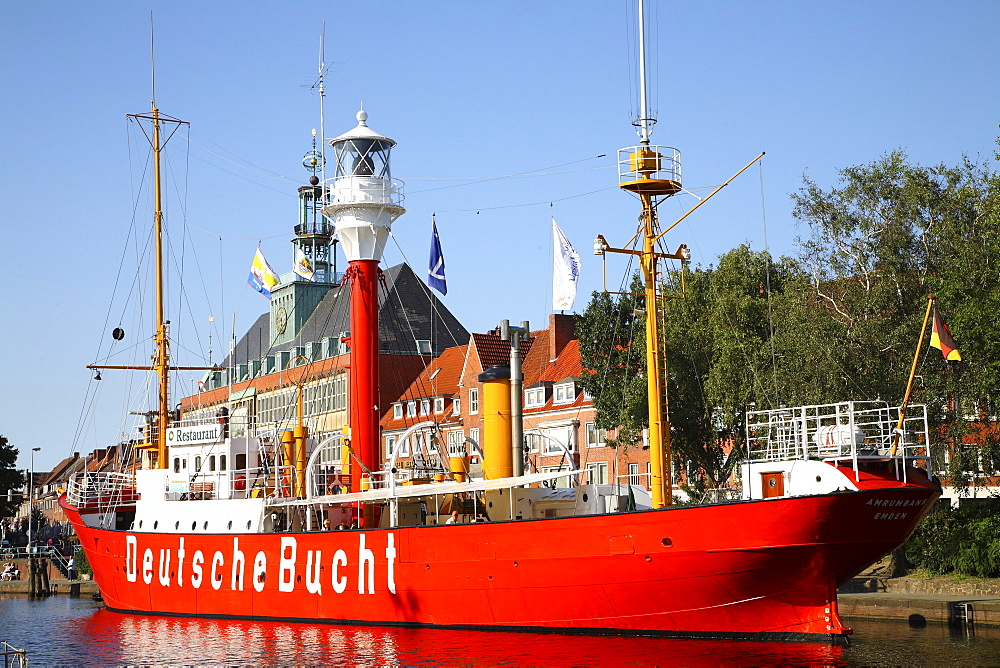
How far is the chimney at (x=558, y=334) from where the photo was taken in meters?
60.7

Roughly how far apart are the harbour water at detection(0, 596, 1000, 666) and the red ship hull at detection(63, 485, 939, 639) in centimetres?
47

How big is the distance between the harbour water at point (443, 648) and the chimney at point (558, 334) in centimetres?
2942

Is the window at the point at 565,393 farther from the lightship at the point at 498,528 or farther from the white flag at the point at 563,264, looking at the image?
the white flag at the point at 563,264

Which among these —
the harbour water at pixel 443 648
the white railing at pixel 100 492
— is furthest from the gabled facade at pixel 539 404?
the harbour water at pixel 443 648

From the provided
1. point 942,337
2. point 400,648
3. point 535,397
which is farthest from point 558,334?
point 942,337

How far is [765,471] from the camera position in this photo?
2575 cm

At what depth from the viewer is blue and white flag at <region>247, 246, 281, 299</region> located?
148ft

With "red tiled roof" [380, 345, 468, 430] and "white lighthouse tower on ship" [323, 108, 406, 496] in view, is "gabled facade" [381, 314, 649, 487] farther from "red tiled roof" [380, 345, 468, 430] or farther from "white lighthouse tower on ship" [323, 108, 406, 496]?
"white lighthouse tower on ship" [323, 108, 406, 496]

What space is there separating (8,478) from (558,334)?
122 ft

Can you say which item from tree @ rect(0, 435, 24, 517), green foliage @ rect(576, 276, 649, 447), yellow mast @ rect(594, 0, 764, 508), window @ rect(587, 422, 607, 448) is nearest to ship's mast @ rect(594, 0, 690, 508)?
yellow mast @ rect(594, 0, 764, 508)

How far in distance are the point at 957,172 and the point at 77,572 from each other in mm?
46827

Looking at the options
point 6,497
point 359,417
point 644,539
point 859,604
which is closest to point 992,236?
point 859,604

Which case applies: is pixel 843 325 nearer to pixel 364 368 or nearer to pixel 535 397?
pixel 364 368

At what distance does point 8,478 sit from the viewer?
73.9 meters
